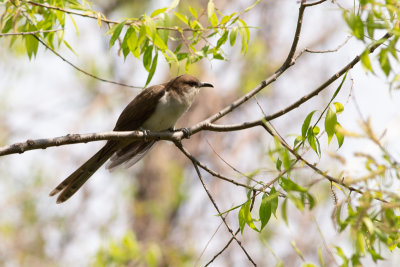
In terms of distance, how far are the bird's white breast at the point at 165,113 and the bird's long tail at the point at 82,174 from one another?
465mm

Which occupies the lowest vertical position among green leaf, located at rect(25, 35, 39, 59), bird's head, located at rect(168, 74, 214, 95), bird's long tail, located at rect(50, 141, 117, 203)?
bird's long tail, located at rect(50, 141, 117, 203)

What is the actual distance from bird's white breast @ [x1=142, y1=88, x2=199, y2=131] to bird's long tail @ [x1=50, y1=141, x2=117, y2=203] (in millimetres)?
465

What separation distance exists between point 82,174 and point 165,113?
1.00m

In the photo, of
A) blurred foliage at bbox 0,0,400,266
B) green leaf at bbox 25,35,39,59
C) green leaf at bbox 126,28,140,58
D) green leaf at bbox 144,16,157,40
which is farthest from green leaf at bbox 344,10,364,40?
green leaf at bbox 25,35,39,59

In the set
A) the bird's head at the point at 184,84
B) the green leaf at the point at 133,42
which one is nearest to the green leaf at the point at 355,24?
the green leaf at the point at 133,42

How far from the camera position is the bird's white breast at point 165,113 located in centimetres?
508

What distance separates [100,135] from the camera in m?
3.43

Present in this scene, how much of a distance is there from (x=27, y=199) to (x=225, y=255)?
13.3 feet

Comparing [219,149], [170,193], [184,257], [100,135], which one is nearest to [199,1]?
[219,149]

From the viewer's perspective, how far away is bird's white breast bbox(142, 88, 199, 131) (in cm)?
508

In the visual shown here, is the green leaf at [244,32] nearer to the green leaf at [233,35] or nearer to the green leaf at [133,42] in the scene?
the green leaf at [233,35]

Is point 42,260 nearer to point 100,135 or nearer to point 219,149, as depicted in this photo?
point 219,149

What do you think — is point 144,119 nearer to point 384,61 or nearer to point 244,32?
point 244,32

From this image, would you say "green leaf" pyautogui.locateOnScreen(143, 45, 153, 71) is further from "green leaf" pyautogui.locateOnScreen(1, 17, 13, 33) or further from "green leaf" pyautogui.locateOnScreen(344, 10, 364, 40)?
"green leaf" pyautogui.locateOnScreen(344, 10, 364, 40)
